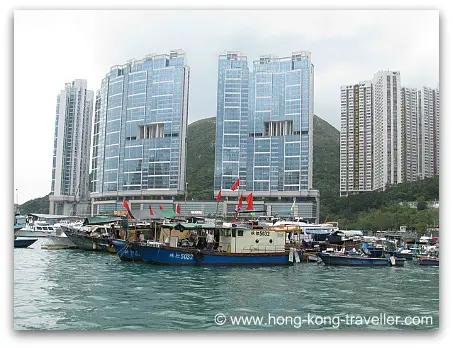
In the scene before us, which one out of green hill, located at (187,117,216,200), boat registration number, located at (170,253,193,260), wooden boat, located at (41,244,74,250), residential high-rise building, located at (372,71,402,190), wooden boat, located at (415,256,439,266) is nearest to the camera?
boat registration number, located at (170,253,193,260)

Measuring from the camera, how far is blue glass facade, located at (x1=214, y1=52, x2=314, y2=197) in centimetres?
4447

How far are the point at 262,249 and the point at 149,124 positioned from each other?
34.3 m

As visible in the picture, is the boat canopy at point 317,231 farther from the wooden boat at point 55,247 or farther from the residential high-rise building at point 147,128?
the residential high-rise building at point 147,128

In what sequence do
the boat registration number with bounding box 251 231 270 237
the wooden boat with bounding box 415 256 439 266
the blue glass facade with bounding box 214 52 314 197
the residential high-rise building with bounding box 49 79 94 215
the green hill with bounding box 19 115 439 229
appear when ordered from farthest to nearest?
Answer: the residential high-rise building with bounding box 49 79 94 215 → the blue glass facade with bounding box 214 52 314 197 → the green hill with bounding box 19 115 439 229 → the wooden boat with bounding box 415 256 439 266 → the boat registration number with bounding box 251 231 270 237

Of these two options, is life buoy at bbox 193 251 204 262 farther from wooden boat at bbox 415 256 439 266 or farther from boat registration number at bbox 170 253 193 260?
wooden boat at bbox 415 256 439 266

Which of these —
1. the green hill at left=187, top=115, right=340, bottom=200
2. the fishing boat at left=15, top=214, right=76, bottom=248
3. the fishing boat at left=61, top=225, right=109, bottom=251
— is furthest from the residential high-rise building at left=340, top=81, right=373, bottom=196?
the fishing boat at left=15, top=214, right=76, bottom=248

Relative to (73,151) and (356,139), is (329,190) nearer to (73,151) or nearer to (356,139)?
(356,139)

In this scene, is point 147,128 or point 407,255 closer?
point 407,255

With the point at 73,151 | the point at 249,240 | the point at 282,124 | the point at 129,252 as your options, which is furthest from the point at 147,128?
the point at 249,240

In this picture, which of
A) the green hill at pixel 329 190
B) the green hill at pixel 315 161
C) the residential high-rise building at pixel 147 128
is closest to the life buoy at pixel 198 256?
the green hill at pixel 329 190

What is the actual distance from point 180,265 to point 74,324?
26.9ft

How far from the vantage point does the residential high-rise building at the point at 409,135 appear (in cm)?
1213
